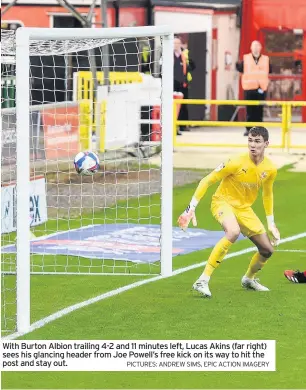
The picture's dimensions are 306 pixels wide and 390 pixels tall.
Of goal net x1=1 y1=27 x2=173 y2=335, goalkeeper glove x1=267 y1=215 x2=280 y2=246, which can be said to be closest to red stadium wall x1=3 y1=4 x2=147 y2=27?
goal net x1=1 y1=27 x2=173 y2=335

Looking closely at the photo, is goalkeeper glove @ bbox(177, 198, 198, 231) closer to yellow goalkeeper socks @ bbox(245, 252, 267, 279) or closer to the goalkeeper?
the goalkeeper

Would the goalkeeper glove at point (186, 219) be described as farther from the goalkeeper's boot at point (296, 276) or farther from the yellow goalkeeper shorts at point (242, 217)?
the goalkeeper's boot at point (296, 276)

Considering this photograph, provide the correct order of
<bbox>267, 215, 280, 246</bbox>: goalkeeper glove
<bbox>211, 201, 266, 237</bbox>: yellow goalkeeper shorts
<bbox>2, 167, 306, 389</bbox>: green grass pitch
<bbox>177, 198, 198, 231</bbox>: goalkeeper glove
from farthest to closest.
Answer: <bbox>211, 201, 266, 237</bbox>: yellow goalkeeper shorts < <bbox>267, 215, 280, 246</bbox>: goalkeeper glove < <bbox>177, 198, 198, 231</bbox>: goalkeeper glove < <bbox>2, 167, 306, 389</bbox>: green grass pitch

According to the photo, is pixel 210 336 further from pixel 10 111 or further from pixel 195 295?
pixel 10 111

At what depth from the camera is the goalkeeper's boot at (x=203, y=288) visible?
13.7m

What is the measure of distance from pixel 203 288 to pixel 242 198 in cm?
95

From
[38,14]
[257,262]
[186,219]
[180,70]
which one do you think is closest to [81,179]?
[257,262]

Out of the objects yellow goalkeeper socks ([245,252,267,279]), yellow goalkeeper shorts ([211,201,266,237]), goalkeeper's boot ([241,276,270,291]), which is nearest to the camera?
yellow goalkeeper shorts ([211,201,266,237])

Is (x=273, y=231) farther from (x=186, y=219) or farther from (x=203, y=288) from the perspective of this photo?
(x=186, y=219)

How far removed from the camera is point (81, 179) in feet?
70.5

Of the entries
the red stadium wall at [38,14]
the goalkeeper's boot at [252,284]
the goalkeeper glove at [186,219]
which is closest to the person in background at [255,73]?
the red stadium wall at [38,14]

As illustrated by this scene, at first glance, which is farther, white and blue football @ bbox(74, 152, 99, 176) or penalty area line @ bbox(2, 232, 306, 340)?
white and blue football @ bbox(74, 152, 99, 176)

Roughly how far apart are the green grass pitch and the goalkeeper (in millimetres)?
401

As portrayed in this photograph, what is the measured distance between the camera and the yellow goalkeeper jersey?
13555 millimetres
